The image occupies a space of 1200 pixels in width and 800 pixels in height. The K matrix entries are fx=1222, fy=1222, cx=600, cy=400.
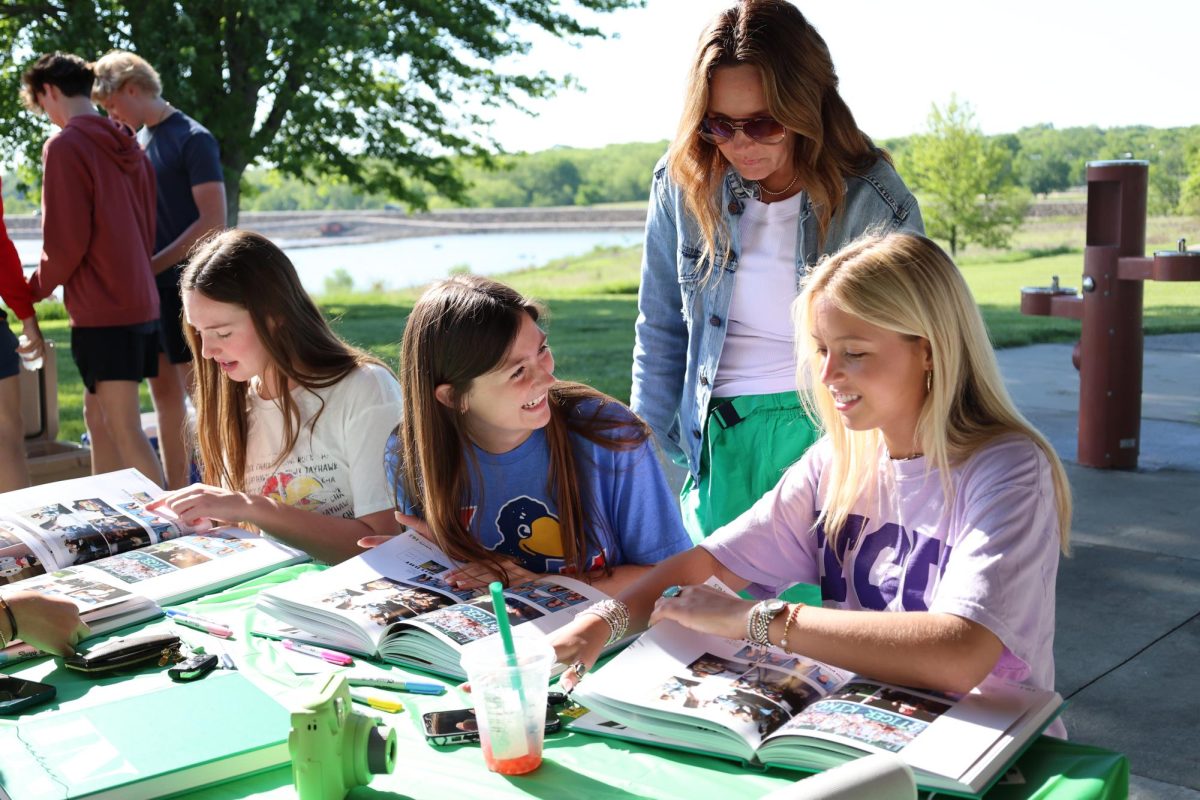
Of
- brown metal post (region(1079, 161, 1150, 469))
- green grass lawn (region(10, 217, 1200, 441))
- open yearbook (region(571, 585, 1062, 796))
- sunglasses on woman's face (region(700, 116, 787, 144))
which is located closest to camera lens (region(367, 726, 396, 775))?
open yearbook (region(571, 585, 1062, 796))

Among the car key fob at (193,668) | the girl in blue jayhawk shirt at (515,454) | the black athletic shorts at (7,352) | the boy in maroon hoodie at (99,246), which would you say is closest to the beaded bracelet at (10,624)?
the car key fob at (193,668)

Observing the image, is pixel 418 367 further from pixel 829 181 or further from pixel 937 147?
pixel 937 147

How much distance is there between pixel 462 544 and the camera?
2113mm

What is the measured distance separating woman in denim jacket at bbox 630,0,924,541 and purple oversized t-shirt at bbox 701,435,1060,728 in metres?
0.52

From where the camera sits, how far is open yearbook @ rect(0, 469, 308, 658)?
2062 mm

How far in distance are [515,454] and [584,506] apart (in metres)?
0.16

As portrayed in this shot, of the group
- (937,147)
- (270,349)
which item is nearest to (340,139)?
(270,349)

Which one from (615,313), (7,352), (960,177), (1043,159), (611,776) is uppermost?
(1043,159)

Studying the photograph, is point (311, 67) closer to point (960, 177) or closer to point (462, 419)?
point (462, 419)

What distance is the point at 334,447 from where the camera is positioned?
2.64m

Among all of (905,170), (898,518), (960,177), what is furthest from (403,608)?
(905,170)

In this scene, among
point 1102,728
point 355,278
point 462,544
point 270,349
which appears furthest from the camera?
point 355,278

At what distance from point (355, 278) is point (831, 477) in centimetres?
1913

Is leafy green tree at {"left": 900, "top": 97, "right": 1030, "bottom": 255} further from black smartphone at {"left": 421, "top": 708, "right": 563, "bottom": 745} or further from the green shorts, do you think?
black smartphone at {"left": 421, "top": 708, "right": 563, "bottom": 745}
